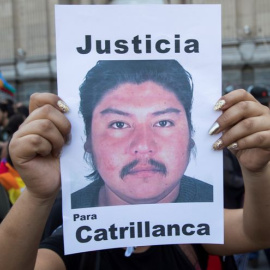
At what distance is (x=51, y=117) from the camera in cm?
126

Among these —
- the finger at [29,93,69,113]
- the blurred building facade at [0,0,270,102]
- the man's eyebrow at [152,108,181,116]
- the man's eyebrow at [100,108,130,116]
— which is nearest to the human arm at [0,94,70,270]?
the finger at [29,93,69,113]

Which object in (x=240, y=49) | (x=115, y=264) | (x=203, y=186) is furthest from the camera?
(x=240, y=49)

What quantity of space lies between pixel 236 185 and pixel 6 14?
13.5 meters

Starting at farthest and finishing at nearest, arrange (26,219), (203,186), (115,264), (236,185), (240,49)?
(240,49), (236,185), (115,264), (203,186), (26,219)

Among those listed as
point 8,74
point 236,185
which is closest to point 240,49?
point 8,74

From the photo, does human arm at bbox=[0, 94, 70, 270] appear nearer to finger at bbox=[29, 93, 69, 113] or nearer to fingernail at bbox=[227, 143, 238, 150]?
finger at bbox=[29, 93, 69, 113]

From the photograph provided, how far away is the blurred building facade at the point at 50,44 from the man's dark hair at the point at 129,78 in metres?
10.7

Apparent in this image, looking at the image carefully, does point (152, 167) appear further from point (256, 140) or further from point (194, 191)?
point (256, 140)

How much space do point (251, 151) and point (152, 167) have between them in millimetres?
280

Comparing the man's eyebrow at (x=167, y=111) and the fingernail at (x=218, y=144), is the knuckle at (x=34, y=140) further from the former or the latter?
the fingernail at (x=218, y=144)

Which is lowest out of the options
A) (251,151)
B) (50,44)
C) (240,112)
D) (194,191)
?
(194,191)

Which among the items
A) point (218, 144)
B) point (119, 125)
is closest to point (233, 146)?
point (218, 144)

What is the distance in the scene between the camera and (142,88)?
4.50 ft

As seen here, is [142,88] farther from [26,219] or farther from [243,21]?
[243,21]
